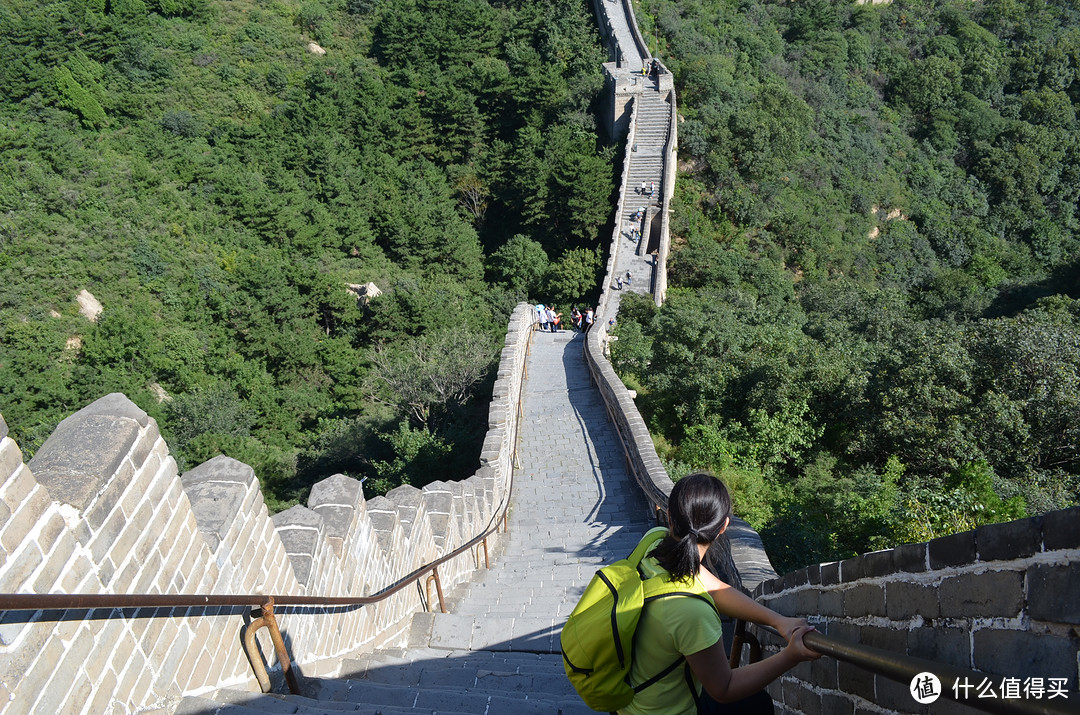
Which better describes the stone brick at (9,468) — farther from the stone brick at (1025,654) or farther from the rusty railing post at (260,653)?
the stone brick at (1025,654)

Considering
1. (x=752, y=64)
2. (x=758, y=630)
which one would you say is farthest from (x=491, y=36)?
(x=758, y=630)

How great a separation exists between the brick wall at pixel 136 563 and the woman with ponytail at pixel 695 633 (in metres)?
1.77

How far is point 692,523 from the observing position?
2.18 metres

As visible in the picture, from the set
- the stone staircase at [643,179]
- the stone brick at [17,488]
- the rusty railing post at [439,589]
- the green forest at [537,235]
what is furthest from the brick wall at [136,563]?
the stone staircase at [643,179]

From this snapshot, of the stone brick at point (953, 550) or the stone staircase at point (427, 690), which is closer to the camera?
the stone brick at point (953, 550)

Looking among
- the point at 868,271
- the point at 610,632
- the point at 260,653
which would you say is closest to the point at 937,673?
the point at 610,632

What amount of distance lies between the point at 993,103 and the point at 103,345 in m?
48.8

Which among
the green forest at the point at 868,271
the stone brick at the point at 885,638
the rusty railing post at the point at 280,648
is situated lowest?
the rusty railing post at the point at 280,648

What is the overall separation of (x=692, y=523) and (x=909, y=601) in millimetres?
767

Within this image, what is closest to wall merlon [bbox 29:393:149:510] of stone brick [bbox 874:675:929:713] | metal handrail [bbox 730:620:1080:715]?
metal handrail [bbox 730:620:1080:715]

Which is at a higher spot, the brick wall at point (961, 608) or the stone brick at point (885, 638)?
the brick wall at point (961, 608)

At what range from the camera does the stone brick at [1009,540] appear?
172 centimetres

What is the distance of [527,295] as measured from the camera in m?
26.0

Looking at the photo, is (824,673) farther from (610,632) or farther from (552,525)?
(552,525)
